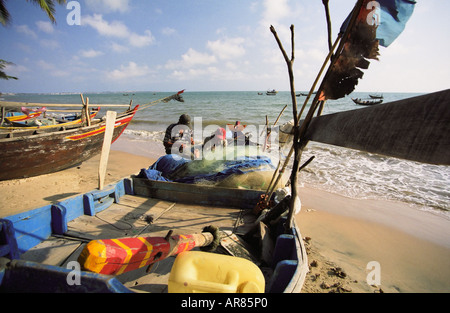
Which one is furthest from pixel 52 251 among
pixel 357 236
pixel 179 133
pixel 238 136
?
pixel 238 136

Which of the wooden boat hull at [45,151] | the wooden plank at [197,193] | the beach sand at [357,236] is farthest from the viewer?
the wooden boat hull at [45,151]

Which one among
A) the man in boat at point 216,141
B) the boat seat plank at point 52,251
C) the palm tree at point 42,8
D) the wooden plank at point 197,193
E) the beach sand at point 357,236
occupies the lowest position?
the beach sand at point 357,236

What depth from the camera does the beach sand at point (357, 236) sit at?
350 cm

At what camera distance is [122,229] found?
3.12m

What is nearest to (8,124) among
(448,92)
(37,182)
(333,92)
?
(37,182)

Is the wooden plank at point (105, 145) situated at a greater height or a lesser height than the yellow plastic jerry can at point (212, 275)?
greater

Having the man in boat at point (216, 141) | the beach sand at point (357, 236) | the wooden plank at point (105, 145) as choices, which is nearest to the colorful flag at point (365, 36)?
the beach sand at point (357, 236)

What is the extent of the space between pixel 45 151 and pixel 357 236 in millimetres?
9252

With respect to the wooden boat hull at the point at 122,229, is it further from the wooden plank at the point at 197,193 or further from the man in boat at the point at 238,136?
the man in boat at the point at 238,136

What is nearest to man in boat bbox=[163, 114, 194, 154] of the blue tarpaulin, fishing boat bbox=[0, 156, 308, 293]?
the blue tarpaulin

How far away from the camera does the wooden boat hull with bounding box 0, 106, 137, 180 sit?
604 cm

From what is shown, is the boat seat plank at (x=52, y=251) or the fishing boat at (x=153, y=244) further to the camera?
the boat seat plank at (x=52, y=251)

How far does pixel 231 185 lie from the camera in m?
4.35

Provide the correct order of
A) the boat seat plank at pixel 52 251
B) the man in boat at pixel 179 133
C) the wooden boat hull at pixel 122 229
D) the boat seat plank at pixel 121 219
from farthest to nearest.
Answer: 1. the man in boat at pixel 179 133
2. the boat seat plank at pixel 121 219
3. the boat seat plank at pixel 52 251
4. the wooden boat hull at pixel 122 229
